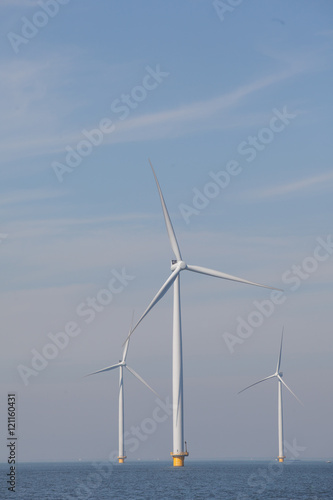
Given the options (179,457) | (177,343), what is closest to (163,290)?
(177,343)

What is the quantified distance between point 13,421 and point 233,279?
54258mm

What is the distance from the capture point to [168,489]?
330 ft

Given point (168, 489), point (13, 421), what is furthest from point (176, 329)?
point (13, 421)

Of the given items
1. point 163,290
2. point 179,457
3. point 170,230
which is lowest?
point 179,457

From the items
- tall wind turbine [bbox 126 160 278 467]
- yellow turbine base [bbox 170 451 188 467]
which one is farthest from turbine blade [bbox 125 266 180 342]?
yellow turbine base [bbox 170 451 188 467]

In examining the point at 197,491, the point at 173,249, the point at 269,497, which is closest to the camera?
the point at 269,497

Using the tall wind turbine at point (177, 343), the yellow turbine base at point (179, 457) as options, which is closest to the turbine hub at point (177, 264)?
the tall wind turbine at point (177, 343)

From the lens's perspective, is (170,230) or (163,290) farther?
(170,230)

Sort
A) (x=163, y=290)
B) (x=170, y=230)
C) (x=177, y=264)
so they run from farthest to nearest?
(x=177, y=264)
(x=170, y=230)
(x=163, y=290)

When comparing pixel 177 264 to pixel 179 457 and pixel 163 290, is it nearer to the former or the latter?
pixel 163 290

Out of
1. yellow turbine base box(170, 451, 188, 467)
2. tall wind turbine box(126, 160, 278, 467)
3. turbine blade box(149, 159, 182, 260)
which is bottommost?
yellow turbine base box(170, 451, 188, 467)

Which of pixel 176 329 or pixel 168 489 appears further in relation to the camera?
pixel 176 329

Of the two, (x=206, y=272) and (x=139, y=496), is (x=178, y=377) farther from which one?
(x=139, y=496)

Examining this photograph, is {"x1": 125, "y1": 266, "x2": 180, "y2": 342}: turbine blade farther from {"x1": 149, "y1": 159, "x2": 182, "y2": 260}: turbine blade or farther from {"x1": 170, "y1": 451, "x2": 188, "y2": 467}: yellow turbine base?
{"x1": 170, "y1": 451, "x2": 188, "y2": 467}: yellow turbine base
